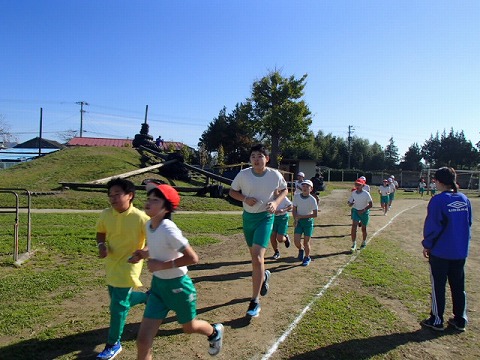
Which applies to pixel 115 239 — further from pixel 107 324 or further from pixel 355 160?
pixel 355 160

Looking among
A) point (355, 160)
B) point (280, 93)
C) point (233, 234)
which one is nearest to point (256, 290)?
point (233, 234)

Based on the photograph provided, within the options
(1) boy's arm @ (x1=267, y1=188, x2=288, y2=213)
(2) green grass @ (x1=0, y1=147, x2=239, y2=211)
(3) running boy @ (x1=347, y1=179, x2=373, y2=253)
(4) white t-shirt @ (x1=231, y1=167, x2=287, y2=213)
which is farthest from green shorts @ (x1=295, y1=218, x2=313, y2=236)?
(2) green grass @ (x1=0, y1=147, x2=239, y2=211)

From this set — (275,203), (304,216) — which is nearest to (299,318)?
(275,203)

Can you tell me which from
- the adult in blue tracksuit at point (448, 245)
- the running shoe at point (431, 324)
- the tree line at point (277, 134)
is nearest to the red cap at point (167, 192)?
the adult in blue tracksuit at point (448, 245)

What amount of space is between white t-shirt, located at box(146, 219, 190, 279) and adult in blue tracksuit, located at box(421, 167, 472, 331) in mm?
3097

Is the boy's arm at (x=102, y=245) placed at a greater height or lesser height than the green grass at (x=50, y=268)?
greater

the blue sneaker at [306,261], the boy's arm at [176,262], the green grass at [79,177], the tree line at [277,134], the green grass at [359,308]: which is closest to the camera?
the boy's arm at [176,262]

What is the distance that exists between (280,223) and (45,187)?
14130 mm

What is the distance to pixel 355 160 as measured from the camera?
8125cm

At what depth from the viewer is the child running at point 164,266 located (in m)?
3.16

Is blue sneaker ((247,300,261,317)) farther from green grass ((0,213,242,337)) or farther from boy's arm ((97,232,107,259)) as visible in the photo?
green grass ((0,213,242,337))

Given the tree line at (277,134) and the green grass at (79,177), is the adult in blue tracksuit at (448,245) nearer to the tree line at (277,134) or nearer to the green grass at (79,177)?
the green grass at (79,177)

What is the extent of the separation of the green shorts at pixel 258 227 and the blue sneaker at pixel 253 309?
0.70 m

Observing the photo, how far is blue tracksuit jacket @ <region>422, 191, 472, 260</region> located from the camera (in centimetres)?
464
